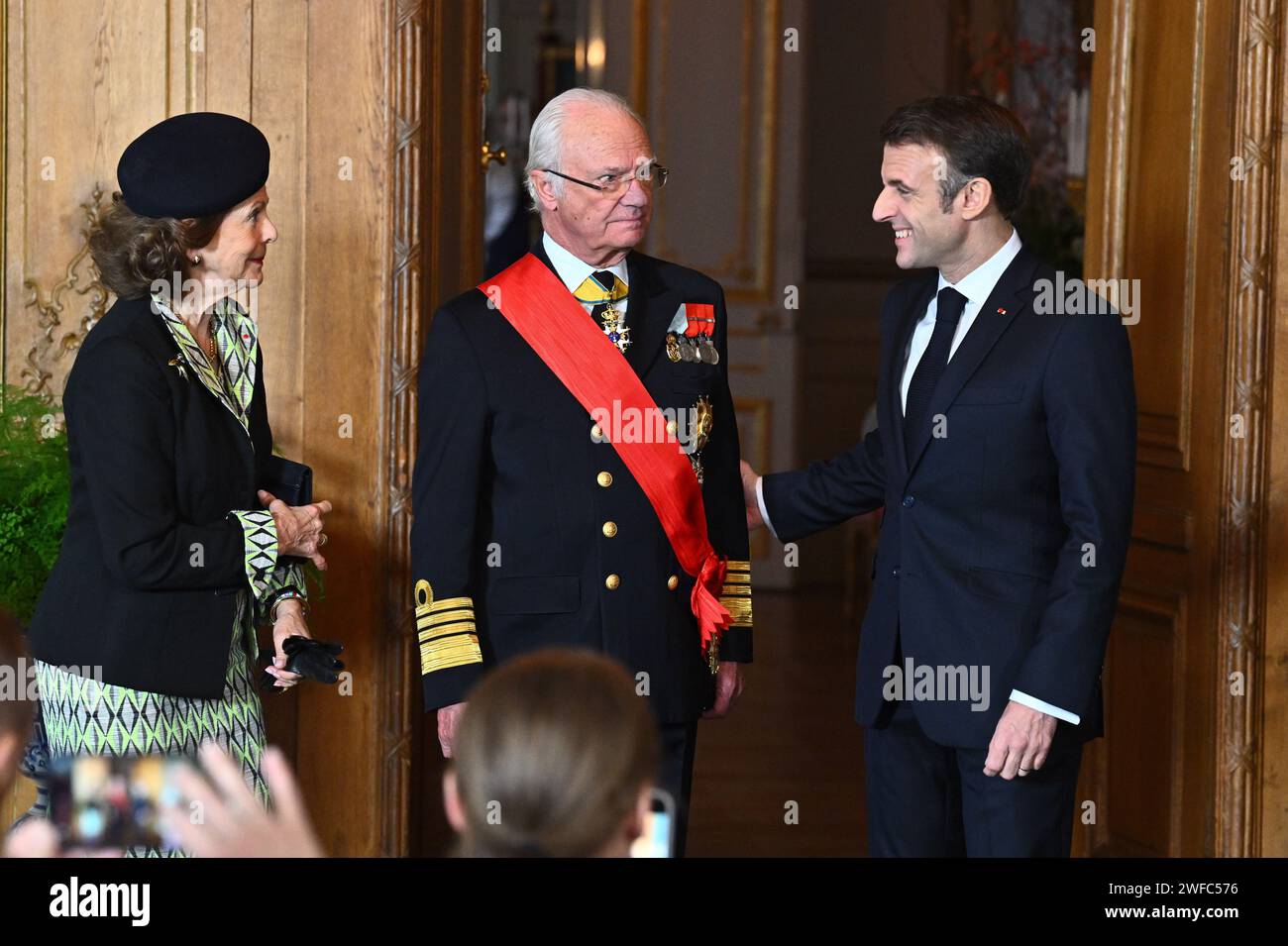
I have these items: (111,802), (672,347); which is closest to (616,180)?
(672,347)

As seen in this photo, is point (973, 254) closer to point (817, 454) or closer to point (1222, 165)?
point (1222, 165)

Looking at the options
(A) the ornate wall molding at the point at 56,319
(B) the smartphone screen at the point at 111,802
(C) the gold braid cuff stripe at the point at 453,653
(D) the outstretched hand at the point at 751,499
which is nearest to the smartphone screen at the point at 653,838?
(B) the smartphone screen at the point at 111,802

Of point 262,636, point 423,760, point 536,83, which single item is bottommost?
point 423,760

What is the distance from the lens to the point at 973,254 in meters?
2.46

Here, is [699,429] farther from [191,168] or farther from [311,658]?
[191,168]

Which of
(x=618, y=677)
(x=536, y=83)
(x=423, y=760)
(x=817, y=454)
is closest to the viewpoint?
(x=618, y=677)

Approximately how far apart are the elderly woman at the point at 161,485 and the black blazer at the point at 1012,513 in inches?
36.2

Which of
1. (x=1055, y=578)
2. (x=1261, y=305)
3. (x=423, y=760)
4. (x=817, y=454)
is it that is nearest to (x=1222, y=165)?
(x=1261, y=305)

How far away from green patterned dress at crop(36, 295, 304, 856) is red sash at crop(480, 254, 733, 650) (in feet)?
1.29

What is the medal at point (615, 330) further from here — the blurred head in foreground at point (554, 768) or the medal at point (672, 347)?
the blurred head in foreground at point (554, 768)

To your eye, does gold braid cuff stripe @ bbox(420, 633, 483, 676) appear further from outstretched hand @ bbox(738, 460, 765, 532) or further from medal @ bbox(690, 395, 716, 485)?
outstretched hand @ bbox(738, 460, 765, 532)

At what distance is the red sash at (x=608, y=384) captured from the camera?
8.10 feet

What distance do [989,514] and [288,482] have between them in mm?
1067

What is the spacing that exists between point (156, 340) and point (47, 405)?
86 centimetres
